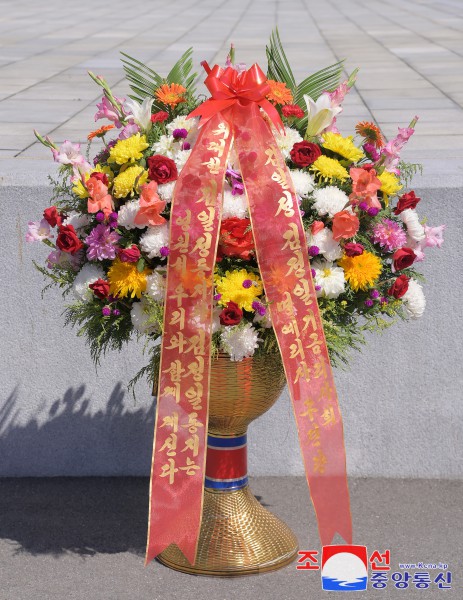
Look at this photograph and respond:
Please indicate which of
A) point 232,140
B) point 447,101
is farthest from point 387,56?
point 232,140

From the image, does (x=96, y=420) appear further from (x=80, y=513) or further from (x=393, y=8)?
(x=393, y=8)

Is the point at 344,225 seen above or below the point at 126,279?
above

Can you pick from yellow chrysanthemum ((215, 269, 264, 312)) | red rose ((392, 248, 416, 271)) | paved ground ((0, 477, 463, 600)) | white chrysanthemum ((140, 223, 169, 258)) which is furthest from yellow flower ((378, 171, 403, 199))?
paved ground ((0, 477, 463, 600))

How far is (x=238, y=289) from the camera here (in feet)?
12.5

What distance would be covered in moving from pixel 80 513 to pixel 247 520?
0.91 metres

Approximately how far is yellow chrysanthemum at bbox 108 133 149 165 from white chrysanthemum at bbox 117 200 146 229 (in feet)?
0.64

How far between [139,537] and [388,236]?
1.70 metres

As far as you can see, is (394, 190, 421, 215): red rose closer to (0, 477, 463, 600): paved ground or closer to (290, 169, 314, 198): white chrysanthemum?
(290, 169, 314, 198): white chrysanthemum

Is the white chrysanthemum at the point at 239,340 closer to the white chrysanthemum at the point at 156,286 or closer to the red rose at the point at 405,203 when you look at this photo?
the white chrysanthemum at the point at 156,286

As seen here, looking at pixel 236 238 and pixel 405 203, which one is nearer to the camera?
pixel 236 238

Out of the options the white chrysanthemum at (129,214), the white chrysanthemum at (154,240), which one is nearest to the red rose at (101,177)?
the white chrysanthemum at (129,214)

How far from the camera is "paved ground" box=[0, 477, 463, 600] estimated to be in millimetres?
4141

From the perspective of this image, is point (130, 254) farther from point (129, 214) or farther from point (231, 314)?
point (231, 314)

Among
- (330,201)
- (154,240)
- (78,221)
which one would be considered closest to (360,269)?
(330,201)
